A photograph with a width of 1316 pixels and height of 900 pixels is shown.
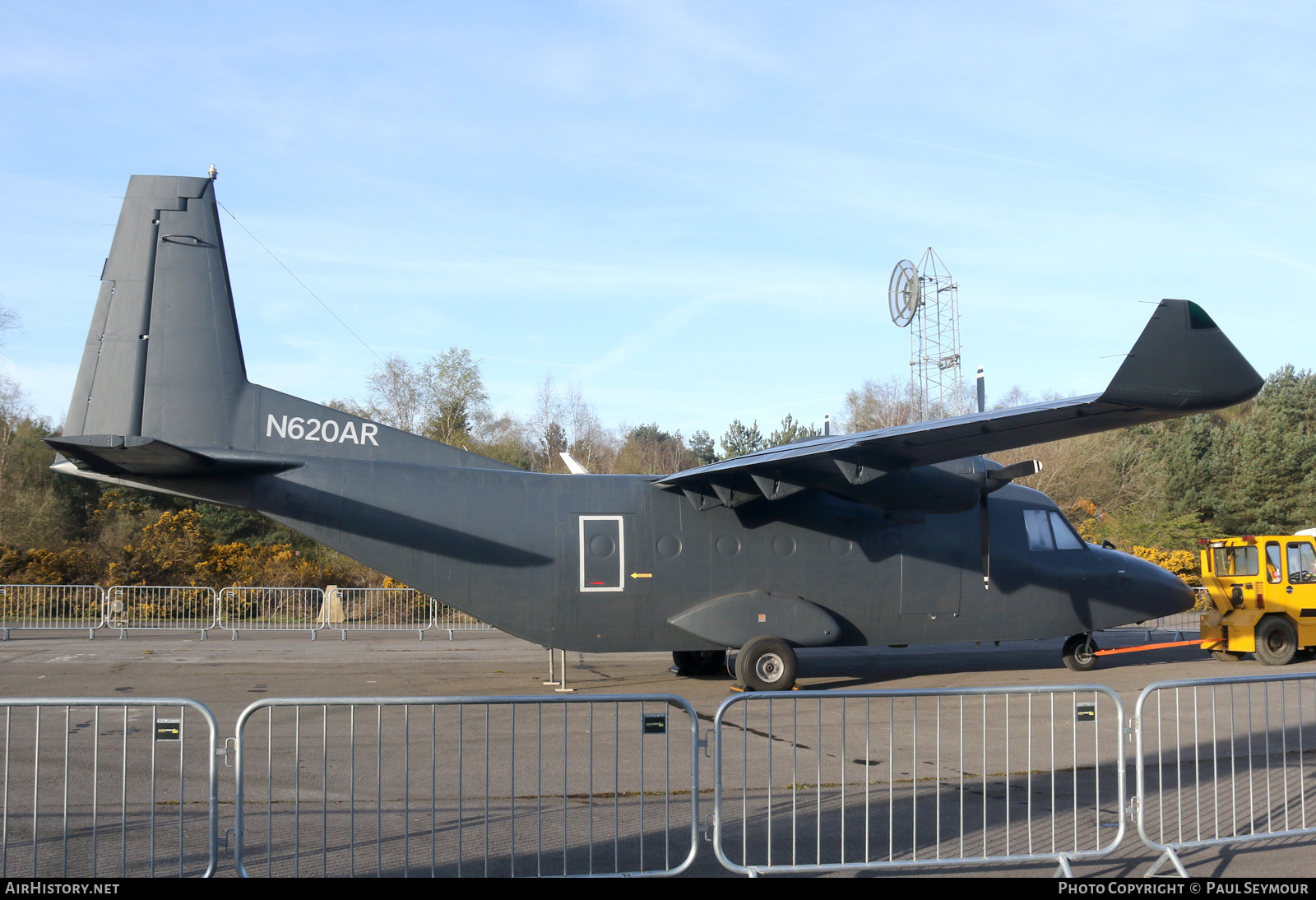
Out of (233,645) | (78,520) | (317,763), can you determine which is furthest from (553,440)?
(317,763)

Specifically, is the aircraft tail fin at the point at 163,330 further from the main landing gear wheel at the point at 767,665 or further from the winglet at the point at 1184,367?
the winglet at the point at 1184,367

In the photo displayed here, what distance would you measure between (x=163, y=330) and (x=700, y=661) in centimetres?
880

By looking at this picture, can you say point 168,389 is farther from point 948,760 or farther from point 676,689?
point 948,760

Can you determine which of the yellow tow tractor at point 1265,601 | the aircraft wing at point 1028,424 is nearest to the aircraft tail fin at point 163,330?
the aircraft wing at point 1028,424

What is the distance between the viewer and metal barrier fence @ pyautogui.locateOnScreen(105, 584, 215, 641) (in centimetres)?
2114

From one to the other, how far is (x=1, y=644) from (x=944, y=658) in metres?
17.5

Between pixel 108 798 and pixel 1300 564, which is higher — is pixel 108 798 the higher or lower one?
the lower one

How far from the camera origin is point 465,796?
724 centimetres

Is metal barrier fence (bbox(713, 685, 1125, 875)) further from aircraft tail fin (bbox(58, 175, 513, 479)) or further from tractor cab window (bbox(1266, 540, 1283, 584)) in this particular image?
tractor cab window (bbox(1266, 540, 1283, 584))

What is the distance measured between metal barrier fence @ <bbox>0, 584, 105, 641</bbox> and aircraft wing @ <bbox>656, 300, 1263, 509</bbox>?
16805 millimetres

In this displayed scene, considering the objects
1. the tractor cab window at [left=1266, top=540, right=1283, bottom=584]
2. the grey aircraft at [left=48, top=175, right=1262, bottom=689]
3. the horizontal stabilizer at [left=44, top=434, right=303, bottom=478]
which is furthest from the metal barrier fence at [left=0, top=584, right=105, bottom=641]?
the tractor cab window at [left=1266, top=540, right=1283, bottom=584]

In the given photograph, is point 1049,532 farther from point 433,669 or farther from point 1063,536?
point 433,669

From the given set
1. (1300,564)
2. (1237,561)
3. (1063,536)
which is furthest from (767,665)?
(1300,564)

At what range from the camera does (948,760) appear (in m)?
8.65
